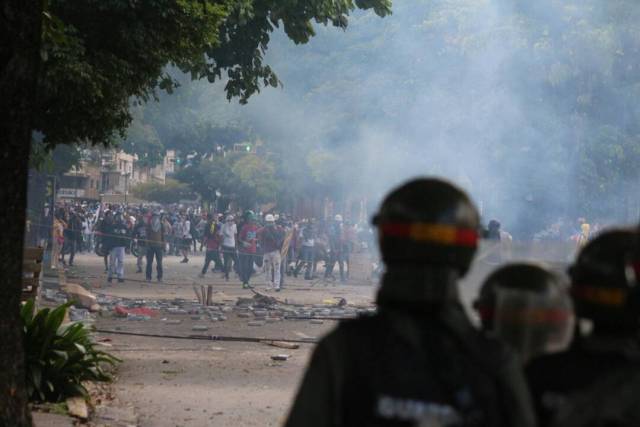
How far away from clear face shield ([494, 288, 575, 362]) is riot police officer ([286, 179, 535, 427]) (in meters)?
0.42

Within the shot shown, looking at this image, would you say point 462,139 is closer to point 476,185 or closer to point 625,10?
point 476,185

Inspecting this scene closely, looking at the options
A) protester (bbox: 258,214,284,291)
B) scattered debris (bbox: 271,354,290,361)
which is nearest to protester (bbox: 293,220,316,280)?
protester (bbox: 258,214,284,291)

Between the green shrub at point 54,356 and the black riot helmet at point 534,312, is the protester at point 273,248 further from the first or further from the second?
the black riot helmet at point 534,312

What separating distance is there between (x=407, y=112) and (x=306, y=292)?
1235cm

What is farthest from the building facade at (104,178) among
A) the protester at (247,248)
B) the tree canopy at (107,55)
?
the tree canopy at (107,55)

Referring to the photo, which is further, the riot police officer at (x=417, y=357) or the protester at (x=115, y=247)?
the protester at (x=115, y=247)

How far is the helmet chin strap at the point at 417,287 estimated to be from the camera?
91.7 inches

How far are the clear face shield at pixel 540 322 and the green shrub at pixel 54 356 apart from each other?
6.54 m

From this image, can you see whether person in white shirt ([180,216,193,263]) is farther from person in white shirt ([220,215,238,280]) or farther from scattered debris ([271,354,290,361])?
scattered debris ([271,354,290,361])

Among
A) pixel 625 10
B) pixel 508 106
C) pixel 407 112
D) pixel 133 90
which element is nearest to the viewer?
pixel 133 90

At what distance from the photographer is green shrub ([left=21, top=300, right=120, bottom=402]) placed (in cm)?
878

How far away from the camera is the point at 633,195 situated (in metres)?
32.6

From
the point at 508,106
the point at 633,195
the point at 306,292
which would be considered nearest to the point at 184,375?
the point at 306,292

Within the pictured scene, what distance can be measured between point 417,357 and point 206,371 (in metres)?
9.30
